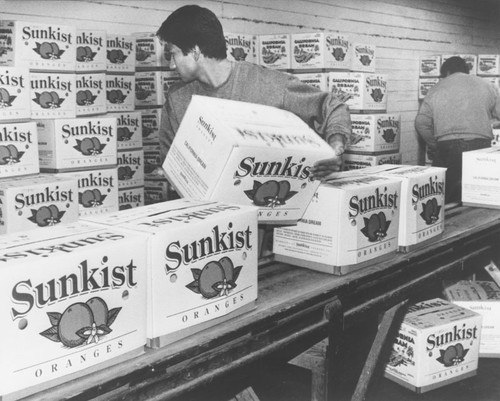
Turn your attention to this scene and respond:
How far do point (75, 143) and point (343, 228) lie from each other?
2.53 metres

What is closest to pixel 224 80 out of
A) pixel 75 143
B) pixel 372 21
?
pixel 75 143

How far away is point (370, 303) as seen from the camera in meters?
1.98

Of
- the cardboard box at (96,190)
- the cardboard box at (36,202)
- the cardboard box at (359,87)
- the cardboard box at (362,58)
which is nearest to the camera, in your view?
the cardboard box at (36,202)

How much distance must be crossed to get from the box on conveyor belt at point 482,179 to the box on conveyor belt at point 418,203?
2.65ft

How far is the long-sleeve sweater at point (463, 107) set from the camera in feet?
→ 18.2

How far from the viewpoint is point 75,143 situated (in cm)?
394

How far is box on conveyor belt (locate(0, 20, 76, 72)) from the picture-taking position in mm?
3717

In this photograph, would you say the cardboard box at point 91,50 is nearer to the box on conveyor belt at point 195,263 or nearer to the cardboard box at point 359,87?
→ the cardboard box at point 359,87

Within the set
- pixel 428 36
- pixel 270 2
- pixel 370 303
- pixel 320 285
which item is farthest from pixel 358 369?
pixel 428 36

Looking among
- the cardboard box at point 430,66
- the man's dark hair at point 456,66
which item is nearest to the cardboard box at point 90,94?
the man's dark hair at point 456,66

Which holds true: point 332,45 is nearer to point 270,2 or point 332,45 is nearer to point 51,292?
point 270,2

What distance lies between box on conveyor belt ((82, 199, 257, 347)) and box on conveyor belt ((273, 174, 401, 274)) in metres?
0.40

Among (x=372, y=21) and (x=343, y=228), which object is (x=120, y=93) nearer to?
(x=343, y=228)

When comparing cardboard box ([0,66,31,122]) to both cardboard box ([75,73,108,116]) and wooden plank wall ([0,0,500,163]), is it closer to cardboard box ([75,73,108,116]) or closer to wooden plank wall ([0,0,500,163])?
cardboard box ([75,73,108,116])
